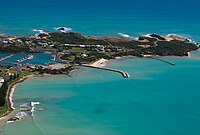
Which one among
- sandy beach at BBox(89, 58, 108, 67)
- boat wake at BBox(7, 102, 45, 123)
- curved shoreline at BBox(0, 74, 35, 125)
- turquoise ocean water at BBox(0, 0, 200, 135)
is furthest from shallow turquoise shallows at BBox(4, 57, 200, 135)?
sandy beach at BBox(89, 58, 108, 67)

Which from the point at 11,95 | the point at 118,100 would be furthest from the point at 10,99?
the point at 118,100

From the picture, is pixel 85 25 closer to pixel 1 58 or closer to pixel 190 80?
pixel 1 58

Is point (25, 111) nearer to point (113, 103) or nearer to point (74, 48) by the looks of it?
point (113, 103)

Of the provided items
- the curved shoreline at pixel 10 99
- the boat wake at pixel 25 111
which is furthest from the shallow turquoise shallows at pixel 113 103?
the curved shoreline at pixel 10 99

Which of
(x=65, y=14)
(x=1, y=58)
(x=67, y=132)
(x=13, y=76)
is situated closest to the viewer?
(x=67, y=132)

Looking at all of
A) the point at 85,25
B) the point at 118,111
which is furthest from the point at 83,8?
the point at 118,111

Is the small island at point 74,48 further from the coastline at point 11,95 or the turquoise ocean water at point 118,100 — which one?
the turquoise ocean water at point 118,100
